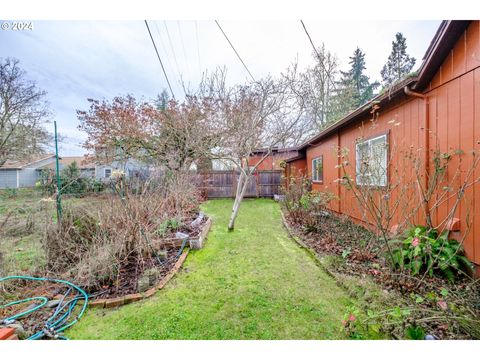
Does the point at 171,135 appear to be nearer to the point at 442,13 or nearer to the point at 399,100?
the point at 399,100

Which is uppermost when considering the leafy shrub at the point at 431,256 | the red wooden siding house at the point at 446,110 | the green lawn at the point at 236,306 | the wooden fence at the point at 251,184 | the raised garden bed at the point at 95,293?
the red wooden siding house at the point at 446,110

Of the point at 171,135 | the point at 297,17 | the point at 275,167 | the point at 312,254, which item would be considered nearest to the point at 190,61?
the point at 171,135

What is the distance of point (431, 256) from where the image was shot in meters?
2.38

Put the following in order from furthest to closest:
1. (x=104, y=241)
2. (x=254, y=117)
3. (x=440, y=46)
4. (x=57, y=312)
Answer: (x=254, y=117)
(x=104, y=241)
(x=440, y=46)
(x=57, y=312)

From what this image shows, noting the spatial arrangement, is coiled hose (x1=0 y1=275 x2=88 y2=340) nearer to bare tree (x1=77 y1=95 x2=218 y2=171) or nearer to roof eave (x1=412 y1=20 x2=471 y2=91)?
bare tree (x1=77 y1=95 x2=218 y2=171)

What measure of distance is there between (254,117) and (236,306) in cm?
440

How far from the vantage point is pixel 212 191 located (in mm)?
11305

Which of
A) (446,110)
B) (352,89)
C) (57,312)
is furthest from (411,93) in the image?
(352,89)

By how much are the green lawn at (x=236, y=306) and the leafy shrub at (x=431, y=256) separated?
947 mm

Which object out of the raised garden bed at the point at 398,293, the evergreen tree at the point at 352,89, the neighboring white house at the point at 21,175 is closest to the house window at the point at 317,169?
the raised garden bed at the point at 398,293

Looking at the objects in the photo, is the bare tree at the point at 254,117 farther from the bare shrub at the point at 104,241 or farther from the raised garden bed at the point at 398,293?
the raised garden bed at the point at 398,293

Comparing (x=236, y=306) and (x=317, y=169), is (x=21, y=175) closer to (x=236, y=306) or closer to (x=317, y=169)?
(x=236, y=306)

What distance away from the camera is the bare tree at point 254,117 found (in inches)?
200

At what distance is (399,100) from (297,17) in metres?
2.93
